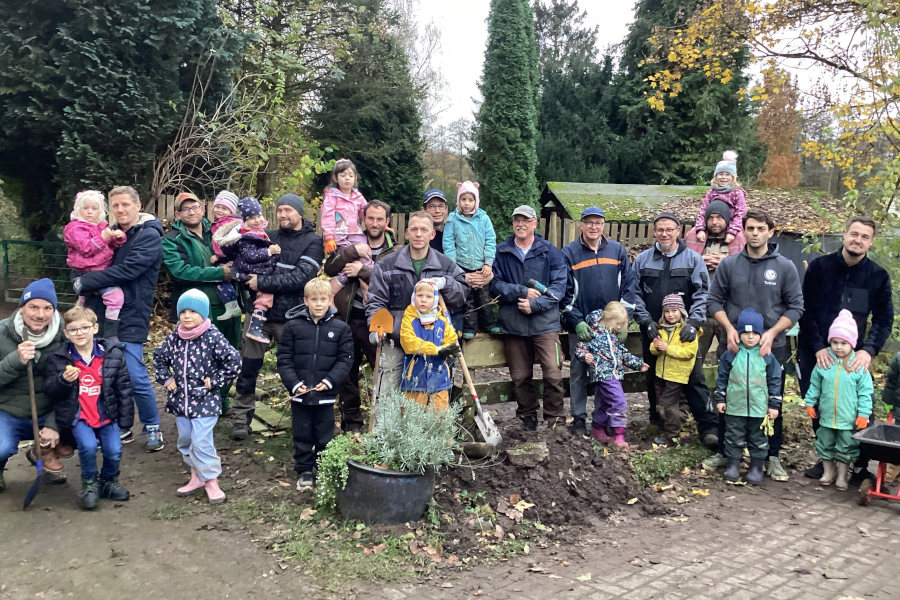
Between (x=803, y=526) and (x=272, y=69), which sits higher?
(x=272, y=69)

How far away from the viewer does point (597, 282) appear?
6.15 meters

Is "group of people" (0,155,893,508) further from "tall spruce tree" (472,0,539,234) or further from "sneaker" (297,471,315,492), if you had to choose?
"tall spruce tree" (472,0,539,234)

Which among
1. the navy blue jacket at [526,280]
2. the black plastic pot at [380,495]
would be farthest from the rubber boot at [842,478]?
the black plastic pot at [380,495]

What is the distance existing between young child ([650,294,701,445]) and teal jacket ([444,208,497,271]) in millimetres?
1754

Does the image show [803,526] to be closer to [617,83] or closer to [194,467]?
[194,467]

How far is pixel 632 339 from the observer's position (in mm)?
6750

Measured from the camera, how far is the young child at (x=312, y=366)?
196 inches

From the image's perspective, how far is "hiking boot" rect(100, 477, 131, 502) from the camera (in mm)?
4863

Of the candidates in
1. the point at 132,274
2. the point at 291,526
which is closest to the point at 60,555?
the point at 291,526

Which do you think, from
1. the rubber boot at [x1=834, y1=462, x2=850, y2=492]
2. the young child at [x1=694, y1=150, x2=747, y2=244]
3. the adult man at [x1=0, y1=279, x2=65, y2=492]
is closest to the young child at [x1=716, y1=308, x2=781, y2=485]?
the rubber boot at [x1=834, y1=462, x2=850, y2=492]

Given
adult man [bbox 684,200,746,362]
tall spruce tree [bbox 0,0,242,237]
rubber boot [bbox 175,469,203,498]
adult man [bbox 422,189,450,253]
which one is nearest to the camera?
rubber boot [bbox 175,469,203,498]

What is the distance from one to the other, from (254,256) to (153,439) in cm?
187

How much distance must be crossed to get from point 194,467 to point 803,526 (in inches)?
182

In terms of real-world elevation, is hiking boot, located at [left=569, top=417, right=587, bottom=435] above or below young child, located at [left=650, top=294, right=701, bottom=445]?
below
